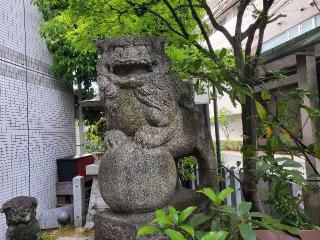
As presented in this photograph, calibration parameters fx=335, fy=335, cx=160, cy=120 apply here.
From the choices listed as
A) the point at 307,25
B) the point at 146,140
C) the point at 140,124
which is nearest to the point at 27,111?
the point at 140,124

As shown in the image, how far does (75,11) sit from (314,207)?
381 cm

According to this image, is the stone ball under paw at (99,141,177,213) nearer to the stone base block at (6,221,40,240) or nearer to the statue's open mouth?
the statue's open mouth

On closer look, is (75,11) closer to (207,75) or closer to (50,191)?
(207,75)

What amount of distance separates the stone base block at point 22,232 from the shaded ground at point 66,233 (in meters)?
0.90

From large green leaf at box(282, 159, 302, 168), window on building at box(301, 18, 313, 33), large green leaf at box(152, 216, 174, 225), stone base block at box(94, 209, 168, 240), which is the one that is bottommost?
stone base block at box(94, 209, 168, 240)

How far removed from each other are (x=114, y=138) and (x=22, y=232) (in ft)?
5.39

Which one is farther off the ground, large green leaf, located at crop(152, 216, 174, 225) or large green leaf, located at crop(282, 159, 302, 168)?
large green leaf, located at crop(282, 159, 302, 168)

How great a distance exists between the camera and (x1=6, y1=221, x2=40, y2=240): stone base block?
143 inches

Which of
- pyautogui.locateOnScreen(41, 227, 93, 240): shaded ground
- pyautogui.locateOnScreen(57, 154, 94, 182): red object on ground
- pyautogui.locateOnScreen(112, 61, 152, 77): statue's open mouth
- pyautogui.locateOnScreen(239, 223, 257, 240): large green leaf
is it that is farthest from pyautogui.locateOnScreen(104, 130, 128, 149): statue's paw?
pyautogui.locateOnScreen(57, 154, 94, 182): red object on ground

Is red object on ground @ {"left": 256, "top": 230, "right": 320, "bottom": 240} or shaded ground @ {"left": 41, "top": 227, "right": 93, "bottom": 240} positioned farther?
shaded ground @ {"left": 41, "top": 227, "right": 93, "bottom": 240}

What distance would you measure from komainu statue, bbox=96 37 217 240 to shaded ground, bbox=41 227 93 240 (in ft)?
6.47

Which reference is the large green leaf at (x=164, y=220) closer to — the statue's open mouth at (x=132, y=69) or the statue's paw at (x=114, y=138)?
the statue's paw at (x=114, y=138)

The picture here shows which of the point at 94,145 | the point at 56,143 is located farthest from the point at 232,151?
the point at 56,143

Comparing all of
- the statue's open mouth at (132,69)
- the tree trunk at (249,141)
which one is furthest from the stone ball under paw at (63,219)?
the tree trunk at (249,141)
